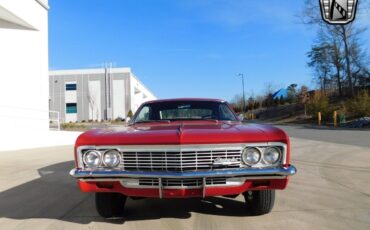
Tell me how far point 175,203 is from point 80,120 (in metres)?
62.4

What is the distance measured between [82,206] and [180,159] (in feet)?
7.49

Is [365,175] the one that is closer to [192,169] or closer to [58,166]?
[192,169]

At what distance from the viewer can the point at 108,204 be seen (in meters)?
4.98

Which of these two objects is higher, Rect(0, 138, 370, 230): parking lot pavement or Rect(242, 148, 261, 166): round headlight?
Rect(242, 148, 261, 166): round headlight

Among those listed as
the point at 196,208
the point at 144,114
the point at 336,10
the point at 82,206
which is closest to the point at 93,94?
the point at 144,114

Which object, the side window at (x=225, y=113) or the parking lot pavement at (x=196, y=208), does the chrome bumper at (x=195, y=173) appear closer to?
the parking lot pavement at (x=196, y=208)

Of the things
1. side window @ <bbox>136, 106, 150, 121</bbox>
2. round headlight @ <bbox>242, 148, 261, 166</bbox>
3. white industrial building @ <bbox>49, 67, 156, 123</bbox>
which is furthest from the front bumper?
white industrial building @ <bbox>49, 67, 156, 123</bbox>

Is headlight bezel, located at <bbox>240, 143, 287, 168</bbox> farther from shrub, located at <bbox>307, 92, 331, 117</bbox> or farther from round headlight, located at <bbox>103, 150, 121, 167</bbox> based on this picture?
shrub, located at <bbox>307, 92, 331, 117</bbox>

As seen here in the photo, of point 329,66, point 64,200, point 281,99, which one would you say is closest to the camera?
point 64,200

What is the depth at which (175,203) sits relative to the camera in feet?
19.5

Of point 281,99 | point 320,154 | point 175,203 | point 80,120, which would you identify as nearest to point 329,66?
point 281,99

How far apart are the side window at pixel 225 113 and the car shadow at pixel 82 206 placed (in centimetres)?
118

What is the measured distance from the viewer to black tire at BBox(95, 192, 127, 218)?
495cm

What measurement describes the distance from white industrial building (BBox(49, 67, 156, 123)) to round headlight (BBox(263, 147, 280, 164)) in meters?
61.2
